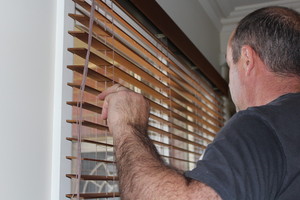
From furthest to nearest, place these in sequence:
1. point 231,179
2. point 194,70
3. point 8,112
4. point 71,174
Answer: point 194,70 → point 71,174 → point 8,112 → point 231,179

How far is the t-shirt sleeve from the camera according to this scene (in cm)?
69

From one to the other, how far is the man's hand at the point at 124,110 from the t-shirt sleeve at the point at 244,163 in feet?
0.63

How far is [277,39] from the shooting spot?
990 mm

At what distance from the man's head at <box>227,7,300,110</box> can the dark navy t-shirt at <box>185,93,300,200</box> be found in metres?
0.20

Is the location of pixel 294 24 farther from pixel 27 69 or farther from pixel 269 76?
pixel 27 69

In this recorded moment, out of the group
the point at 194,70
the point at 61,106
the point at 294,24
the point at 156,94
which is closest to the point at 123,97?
the point at 61,106

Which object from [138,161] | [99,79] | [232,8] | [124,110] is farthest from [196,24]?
[138,161]

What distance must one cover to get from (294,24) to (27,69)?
0.63 meters

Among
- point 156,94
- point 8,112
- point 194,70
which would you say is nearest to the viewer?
point 8,112

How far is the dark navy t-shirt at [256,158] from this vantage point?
695 mm

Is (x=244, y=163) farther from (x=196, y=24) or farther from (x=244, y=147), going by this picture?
(x=196, y=24)

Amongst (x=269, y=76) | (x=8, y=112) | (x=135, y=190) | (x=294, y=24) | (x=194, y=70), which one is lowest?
(x=135, y=190)

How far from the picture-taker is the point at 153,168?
750 mm

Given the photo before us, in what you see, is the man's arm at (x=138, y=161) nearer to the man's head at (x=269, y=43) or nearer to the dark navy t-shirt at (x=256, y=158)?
the dark navy t-shirt at (x=256, y=158)
